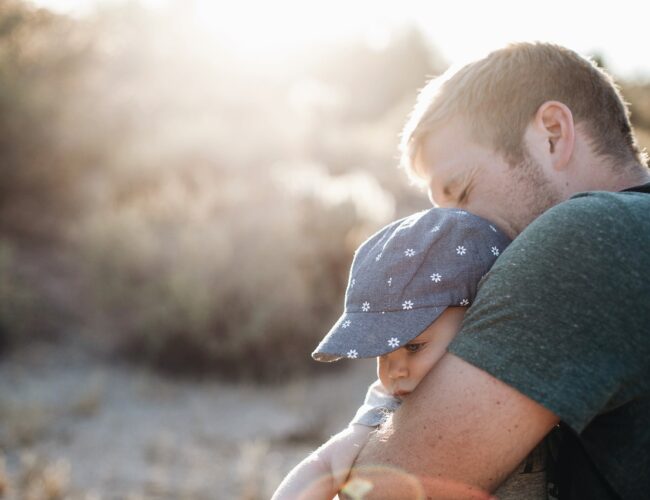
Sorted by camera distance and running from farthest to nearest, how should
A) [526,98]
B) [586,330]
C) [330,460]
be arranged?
[526,98]
[330,460]
[586,330]

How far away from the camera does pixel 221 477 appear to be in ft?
16.8

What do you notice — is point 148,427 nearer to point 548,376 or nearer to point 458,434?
point 458,434

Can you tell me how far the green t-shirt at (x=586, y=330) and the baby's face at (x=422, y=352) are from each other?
0.21m

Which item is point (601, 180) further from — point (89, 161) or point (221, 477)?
point (89, 161)

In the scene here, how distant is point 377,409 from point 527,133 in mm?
845

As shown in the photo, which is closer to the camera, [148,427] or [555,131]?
[555,131]

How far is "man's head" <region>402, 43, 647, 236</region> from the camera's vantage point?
1925mm

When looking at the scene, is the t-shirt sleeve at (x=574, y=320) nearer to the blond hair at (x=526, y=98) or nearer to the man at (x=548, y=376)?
the man at (x=548, y=376)

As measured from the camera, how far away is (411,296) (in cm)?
169

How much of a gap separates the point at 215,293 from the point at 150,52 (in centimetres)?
1357

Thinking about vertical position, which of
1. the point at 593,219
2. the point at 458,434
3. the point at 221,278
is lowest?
the point at 221,278

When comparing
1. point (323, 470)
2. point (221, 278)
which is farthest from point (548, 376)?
point (221, 278)

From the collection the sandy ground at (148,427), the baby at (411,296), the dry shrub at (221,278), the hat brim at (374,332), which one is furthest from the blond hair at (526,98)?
the dry shrub at (221,278)

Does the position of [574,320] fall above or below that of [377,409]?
above
